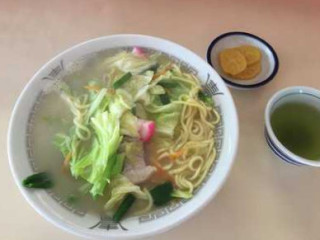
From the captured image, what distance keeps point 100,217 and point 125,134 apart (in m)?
0.17

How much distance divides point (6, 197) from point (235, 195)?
0.49 meters

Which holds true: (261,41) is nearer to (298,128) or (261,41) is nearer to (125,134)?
(298,128)

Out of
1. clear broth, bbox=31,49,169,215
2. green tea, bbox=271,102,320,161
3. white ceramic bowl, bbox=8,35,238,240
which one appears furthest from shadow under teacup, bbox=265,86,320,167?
clear broth, bbox=31,49,169,215

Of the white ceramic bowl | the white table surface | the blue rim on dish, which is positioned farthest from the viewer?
the blue rim on dish

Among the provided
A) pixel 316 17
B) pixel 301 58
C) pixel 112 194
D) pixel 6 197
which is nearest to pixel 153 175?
pixel 112 194

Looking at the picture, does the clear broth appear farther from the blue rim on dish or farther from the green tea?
the green tea

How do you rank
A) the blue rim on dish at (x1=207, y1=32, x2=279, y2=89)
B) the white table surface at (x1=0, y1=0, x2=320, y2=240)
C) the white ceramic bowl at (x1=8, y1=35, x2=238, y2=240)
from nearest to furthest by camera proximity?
1. the white ceramic bowl at (x1=8, y1=35, x2=238, y2=240)
2. the white table surface at (x1=0, y1=0, x2=320, y2=240)
3. the blue rim on dish at (x1=207, y1=32, x2=279, y2=89)

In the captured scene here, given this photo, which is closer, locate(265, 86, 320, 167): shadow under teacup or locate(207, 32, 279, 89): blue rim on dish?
locate(265, 86, 320, 167): shadow under teacup

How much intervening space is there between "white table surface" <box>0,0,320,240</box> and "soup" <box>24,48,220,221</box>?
11cm

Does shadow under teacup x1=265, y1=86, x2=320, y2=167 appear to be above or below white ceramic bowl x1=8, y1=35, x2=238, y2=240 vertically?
below

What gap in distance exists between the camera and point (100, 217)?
77 cm

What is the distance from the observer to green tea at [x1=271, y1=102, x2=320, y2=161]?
926mm

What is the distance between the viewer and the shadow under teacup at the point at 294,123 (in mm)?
911

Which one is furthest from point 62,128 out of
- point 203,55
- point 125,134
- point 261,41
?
point 261,41
